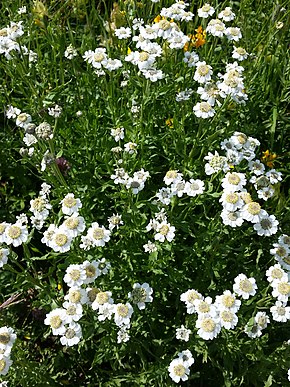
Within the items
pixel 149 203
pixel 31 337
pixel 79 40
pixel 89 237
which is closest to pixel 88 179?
pixel 149 203

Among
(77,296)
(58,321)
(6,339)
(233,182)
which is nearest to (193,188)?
(233,182)

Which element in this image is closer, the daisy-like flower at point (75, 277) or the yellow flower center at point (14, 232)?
the daisy-like flower at point (75, 277)

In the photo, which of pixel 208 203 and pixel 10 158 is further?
pixel 10 158

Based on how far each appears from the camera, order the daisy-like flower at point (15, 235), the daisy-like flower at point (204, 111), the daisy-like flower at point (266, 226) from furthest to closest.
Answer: the daisy-like flower at point (204, 111) < the daisy-like flower at point (266, 226) < the daisy-like flower at point (15, 235)

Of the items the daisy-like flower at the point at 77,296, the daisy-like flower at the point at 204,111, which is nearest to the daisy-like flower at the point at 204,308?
the daisy-like flower at the point at 77,296

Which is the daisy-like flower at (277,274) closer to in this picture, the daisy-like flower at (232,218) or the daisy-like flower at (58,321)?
the daisy-like flower at (232,218)

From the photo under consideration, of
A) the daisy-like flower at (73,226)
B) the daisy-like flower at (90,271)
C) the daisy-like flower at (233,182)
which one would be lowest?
the daisy-like flower at (90,271)

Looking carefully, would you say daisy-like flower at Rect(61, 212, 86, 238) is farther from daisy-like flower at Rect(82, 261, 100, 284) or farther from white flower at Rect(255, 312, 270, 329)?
white flower at Rect(255, 312, 270, 329)

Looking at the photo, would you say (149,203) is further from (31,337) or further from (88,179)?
(31,337)
